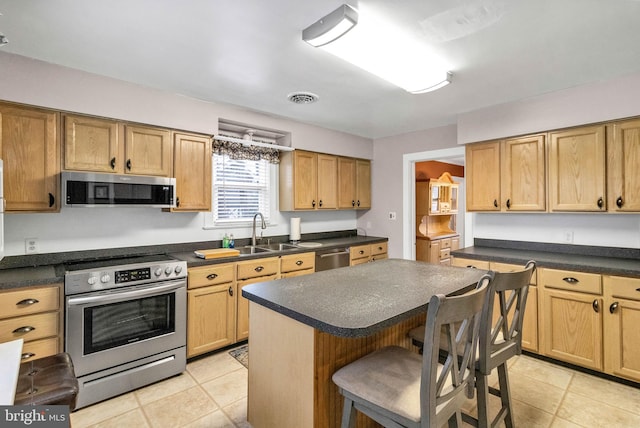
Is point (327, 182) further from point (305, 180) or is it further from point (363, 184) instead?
point (363, 184)

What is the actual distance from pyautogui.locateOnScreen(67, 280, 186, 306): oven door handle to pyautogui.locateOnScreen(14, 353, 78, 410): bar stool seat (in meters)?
0.71

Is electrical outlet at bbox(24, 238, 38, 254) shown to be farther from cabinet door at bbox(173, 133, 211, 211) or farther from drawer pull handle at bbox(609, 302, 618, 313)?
drawer pull handle at bbox(609, 302, 618, 313)

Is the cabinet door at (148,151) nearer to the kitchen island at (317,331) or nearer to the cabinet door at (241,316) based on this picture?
the cabinet door at (241,316)

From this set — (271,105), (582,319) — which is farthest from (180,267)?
(582,319)

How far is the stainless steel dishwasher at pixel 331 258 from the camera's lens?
3814 mm

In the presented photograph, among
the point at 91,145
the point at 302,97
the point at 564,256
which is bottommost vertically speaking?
the point at 564,256

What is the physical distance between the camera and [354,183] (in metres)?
4.75

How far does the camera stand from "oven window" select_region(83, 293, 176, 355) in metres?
2.28

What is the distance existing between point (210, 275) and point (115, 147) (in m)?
1.38

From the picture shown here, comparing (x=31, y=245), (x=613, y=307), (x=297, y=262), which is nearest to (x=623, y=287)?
(x=613, y=307)

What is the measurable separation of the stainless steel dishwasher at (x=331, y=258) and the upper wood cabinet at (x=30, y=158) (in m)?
2.53

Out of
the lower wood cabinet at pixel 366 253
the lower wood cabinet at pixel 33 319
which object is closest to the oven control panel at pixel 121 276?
the lower wood cabinet at pixel 33 319

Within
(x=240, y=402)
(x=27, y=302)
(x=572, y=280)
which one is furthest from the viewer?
(x=572, y=280)

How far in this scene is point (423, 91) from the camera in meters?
2.78
